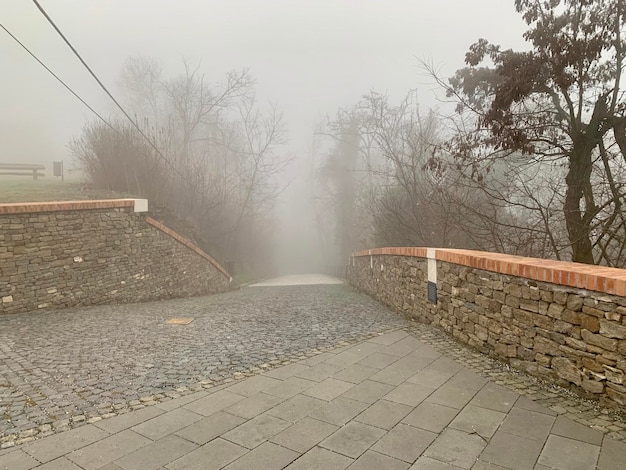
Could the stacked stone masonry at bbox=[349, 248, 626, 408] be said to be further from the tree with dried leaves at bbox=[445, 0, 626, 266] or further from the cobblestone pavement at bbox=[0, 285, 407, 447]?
the tree with dried leaves at bbox=[445, 0, 626, 266]

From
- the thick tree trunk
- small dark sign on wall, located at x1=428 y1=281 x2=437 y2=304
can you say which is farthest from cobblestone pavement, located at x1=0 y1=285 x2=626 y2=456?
the thick tree trunk

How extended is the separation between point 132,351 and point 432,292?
3.75m

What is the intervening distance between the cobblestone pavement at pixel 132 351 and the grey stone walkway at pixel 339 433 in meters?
0.38

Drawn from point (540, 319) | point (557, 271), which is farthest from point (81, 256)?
point (557, 271)

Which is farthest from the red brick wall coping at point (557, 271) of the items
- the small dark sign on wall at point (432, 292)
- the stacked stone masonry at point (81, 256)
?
the stacked stone masonry at point (81, 256)

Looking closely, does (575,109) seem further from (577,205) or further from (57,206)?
(57,206)

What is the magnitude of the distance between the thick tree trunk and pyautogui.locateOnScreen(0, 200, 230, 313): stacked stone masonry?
8627 mm

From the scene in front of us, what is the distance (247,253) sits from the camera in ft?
84.8

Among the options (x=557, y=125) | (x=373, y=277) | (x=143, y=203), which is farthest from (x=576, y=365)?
(x=143, y=203)

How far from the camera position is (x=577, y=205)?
6434 millimetres

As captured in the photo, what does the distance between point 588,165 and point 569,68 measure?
1.49 m

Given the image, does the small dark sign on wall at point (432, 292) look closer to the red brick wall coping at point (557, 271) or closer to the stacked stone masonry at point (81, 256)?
the red brick wall coping at point (557, 271)

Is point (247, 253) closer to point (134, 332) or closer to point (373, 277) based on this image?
point (373, 277)

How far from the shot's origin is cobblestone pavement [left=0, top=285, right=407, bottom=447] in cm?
318
